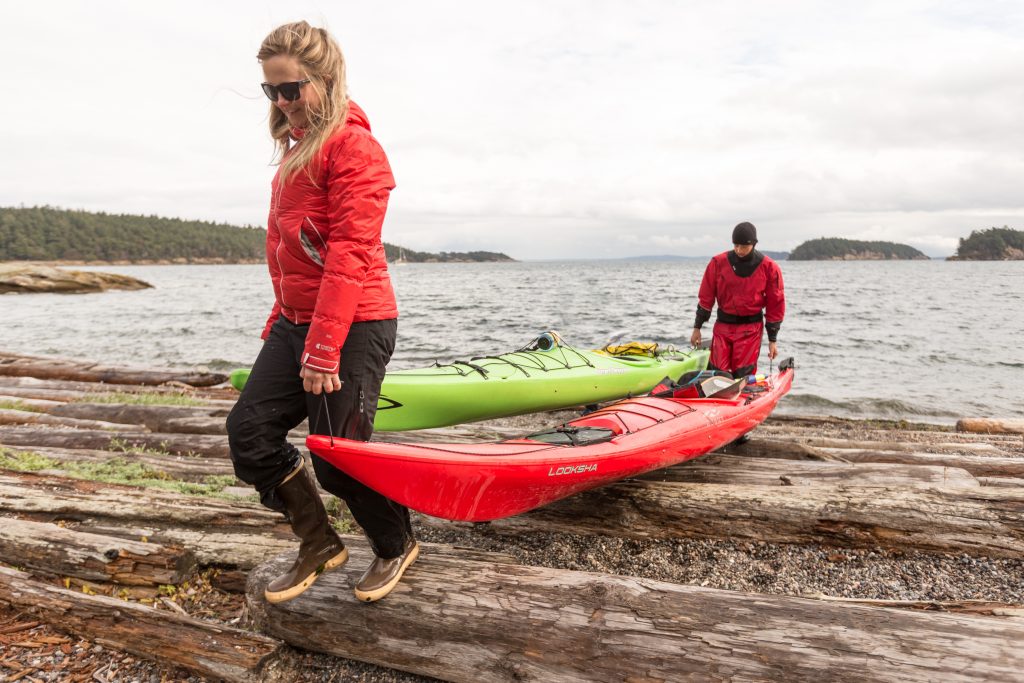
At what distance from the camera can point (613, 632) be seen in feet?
7.81

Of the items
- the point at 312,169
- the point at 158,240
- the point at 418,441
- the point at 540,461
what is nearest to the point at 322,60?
the point at 312,169

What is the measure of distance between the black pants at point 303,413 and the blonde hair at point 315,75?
2.31ft

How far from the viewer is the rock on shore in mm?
37844

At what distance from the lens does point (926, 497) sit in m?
3.74

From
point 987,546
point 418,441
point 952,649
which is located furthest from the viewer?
point 418,441

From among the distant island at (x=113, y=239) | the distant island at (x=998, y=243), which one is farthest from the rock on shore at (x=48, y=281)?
the distant island at (x=998, y=243)

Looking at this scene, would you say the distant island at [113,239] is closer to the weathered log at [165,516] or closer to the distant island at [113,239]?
the distant island at [113,239]

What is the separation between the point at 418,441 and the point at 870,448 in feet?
14.2

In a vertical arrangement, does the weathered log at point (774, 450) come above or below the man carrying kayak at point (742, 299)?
below

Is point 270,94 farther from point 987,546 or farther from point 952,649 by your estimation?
point 987,546

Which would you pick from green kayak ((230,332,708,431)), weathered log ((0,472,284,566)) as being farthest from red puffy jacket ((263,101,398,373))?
green kayak ((230,332,708,431))

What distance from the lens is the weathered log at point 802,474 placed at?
13.1ft

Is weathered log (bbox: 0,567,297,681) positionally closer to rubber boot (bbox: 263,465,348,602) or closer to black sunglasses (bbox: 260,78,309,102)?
rubber boot (bbox: 263,465,348,602)

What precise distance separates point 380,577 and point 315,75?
2.12m
